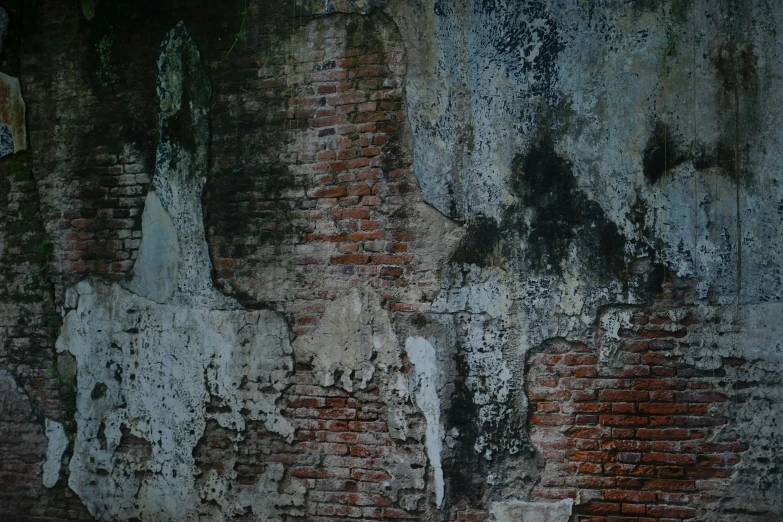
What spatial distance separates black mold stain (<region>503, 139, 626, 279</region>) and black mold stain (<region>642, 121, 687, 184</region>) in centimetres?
30

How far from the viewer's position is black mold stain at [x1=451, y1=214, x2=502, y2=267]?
3.34m

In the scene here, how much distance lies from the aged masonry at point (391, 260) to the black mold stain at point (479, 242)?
0.02 metres

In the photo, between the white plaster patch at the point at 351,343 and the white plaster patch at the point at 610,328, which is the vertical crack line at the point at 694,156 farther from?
the white plaster patch at the point at 351,343

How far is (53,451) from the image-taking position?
380 cm

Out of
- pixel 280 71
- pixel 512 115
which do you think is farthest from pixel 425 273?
pixel 280 71

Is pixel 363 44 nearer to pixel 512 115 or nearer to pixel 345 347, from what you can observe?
pixel 512 115

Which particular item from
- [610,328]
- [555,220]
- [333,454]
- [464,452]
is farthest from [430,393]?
[555,220]

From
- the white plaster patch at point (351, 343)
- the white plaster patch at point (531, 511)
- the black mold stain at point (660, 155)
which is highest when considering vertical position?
the black mold stain at point (660, 155)

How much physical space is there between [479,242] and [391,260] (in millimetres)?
449

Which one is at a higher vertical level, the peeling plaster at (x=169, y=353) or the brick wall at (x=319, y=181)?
the brick wall at (x=319, y=181)

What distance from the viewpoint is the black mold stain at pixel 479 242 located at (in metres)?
3.34

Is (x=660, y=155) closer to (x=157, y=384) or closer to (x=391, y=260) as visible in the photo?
(x=391, y=260)

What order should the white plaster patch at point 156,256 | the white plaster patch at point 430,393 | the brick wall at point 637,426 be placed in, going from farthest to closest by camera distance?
the white plaster patch at point 156,256
the white plaster patch at point 430,393
the brick wall at point 637,426

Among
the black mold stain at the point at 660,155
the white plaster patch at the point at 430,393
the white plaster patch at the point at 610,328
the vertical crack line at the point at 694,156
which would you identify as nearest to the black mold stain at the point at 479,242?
the white plaster patch at the point at 430,393
